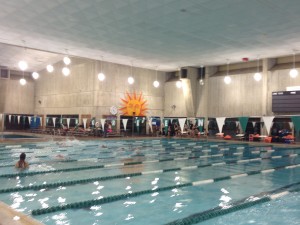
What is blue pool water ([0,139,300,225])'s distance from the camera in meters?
3.93

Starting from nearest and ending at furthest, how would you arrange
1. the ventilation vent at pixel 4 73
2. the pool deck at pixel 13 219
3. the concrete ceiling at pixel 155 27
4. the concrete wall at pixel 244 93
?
the pool deck at pixel 13 219 → the concrete ceiling at pixel 155 27 → the concrete wall at pixel 244 93 → the ventilation vent at pixel 4 73

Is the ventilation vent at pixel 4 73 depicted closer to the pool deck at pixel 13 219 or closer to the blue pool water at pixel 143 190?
the blue pool water at pixel 143 190

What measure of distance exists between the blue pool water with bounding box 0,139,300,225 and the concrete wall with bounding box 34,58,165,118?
1036 cm

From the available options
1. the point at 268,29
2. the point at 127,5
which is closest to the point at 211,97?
the point at 268,29

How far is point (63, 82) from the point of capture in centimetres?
2192

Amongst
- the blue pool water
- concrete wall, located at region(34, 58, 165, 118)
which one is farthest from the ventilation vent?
the blue pool water

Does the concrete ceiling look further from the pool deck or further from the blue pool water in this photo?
the pool deck

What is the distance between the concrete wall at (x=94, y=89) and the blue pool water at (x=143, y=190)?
1036 cm

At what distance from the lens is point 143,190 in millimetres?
5227

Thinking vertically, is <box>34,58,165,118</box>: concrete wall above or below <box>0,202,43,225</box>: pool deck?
above

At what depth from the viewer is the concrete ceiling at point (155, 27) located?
8180mm

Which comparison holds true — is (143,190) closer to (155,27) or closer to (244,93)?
(155,27)

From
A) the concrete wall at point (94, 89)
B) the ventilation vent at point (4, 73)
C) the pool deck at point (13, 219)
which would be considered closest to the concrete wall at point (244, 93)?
the concrete wall at point (94, 89)

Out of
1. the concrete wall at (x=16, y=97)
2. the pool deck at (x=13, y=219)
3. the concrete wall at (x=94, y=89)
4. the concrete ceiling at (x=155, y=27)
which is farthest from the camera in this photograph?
the concrete wall at (x=16, y=97)
